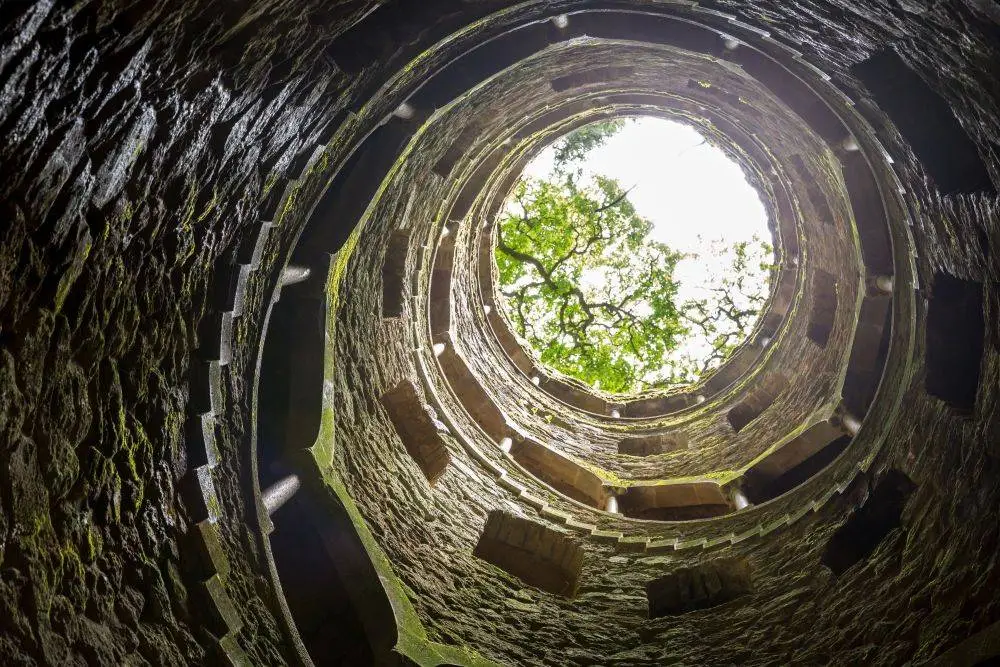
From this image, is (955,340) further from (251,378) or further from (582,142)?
(582,142)

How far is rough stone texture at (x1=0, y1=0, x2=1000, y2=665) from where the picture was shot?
6.81 ft

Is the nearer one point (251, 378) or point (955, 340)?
point (251, 378)

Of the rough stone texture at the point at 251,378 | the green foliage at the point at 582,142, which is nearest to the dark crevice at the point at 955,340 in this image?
the rough stone texture at the point at 251,378

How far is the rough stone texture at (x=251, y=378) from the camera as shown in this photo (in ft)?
6.81

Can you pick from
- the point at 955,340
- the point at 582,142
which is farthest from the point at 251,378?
the point at 582,142

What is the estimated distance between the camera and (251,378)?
3742mm

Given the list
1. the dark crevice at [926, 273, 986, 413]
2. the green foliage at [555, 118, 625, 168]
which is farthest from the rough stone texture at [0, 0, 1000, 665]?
the green foliage at [555, 118, 625, 168]

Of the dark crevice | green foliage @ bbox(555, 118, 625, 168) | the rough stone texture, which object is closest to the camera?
the rough stone texture

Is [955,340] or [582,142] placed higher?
[582,142]

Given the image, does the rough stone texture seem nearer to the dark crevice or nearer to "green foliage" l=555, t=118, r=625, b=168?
the dark crevice

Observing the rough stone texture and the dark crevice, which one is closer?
the rough stone texture

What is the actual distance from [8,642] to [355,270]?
3859 mm

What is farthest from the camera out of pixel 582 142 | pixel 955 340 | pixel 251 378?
pixel 582 142

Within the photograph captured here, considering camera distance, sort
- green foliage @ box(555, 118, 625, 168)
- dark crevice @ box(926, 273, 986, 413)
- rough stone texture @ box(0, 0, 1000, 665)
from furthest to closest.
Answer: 1. green foliage @ box(555, 118, 625, 168)
2. dark crevice @ box(926, 273, 986, 413)
3. rough stone texture @ box(0, 0, 1000, 665)
